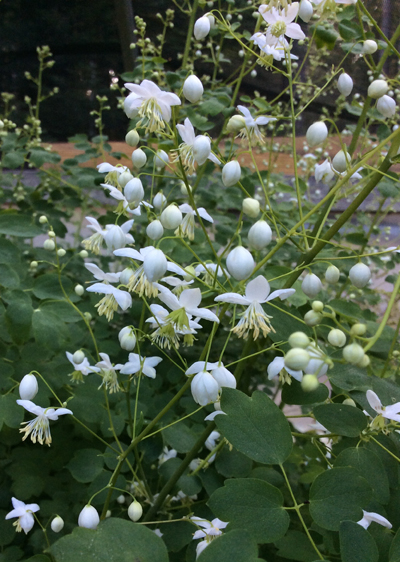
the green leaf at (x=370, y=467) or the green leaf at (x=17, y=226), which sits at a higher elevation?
the green leaf at (x=17, y=226)

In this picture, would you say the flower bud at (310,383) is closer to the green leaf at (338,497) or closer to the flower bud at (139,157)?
the green leaf at (338,497)

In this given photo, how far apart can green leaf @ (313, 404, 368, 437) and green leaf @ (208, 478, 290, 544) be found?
13 centimetres

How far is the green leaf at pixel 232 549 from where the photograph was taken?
1.30ft

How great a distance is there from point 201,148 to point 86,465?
2.05ft

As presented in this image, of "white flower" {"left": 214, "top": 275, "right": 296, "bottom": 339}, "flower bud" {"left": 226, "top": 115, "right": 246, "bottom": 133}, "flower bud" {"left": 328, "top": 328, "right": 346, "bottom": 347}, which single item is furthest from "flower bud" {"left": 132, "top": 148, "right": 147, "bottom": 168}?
"flower bud" {"left": 328, "top": 328, "right": 346, "bottom": 347}

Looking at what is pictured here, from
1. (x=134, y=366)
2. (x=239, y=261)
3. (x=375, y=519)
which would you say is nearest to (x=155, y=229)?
(x=239, y=261)

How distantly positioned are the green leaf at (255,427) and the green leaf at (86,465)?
1.31ft

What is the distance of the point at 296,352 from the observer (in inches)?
15.4

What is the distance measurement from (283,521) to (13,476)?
0.68 m

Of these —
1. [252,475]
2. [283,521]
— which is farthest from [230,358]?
[283,521]

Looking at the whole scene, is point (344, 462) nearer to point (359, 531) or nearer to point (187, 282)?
point (359, 531)

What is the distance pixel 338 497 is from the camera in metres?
0.49

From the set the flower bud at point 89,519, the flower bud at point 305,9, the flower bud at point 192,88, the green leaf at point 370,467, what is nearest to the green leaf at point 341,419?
the green leaf at point 370,467

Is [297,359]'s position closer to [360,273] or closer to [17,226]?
→ [360,273]
